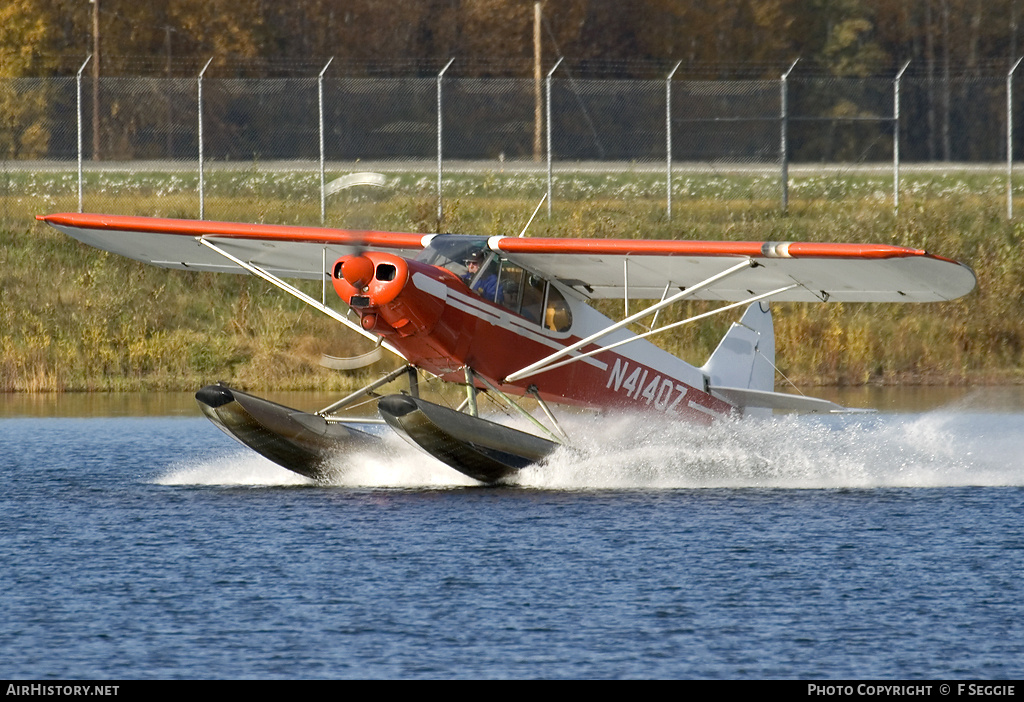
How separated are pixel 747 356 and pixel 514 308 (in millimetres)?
3502

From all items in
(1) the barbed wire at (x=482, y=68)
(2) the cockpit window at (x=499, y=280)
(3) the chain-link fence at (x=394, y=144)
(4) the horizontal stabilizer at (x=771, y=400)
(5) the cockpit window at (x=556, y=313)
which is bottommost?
(4) the horizontal stabilizer at (x=771, y=400)

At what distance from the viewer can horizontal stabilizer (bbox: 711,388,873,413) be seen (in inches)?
546

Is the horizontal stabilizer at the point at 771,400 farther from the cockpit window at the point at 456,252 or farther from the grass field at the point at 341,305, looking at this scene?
the grass field at the point at 341,305

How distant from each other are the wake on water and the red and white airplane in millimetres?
Answer: 204

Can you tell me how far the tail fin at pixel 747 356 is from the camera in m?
15.6

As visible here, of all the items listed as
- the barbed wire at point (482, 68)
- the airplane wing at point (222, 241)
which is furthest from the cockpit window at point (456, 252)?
the barbed wire at point (482, 68)

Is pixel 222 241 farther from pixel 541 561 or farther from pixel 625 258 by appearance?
pixel 541 561

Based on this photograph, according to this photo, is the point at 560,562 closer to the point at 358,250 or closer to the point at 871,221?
the point at 358,250

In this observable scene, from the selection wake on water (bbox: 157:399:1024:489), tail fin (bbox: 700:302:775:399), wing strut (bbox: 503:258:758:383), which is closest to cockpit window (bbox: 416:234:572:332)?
wing strut (bbox: 503:258:758:383)

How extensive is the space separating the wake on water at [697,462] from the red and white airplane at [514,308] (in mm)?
204

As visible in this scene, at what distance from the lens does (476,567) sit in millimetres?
10180

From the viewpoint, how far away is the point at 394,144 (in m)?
29.2

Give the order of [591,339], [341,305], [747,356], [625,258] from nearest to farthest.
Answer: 1. [625,258]
2. [591,339]
3. [747,356]
4. [341,305]

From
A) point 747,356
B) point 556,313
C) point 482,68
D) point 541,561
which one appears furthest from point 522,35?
point 541,561
